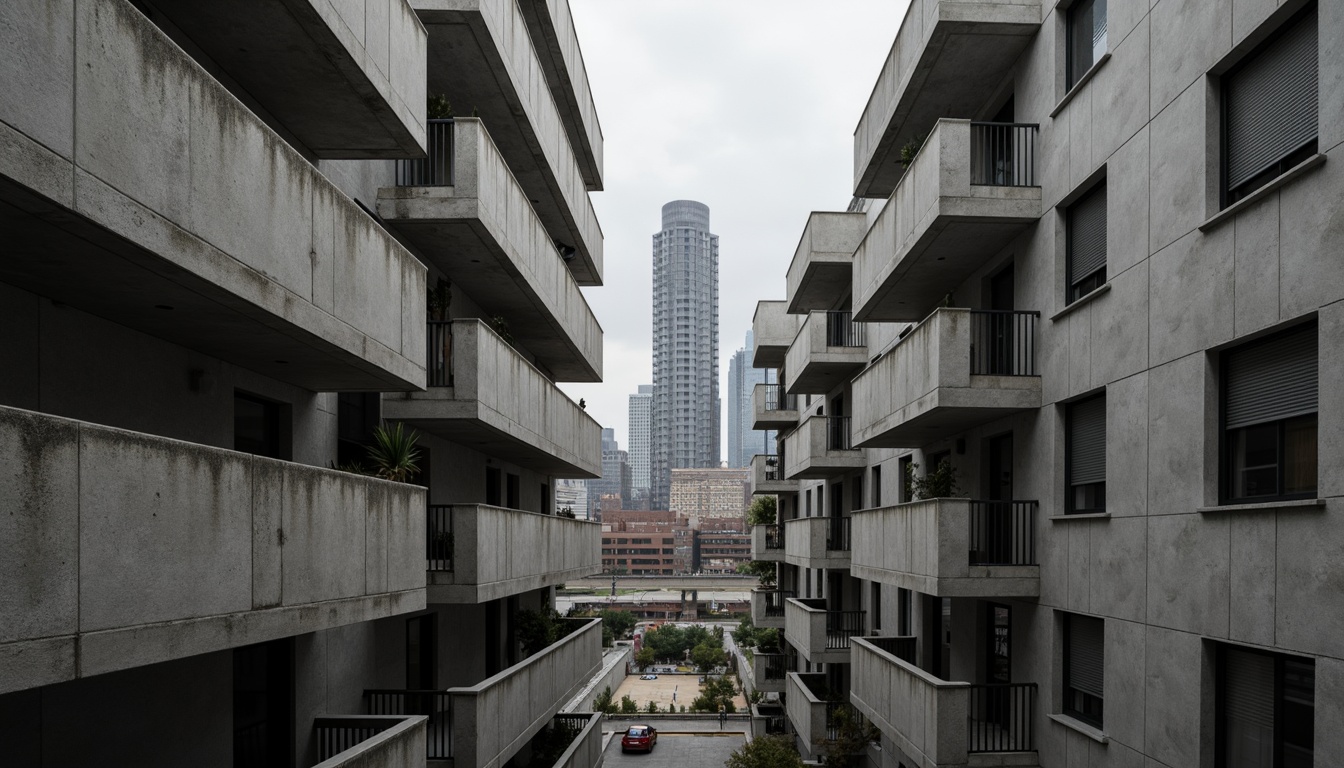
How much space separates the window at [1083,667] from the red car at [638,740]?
110 ft

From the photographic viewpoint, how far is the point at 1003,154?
16922 mm

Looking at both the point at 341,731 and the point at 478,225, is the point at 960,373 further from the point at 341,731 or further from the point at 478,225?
the point at 341,731

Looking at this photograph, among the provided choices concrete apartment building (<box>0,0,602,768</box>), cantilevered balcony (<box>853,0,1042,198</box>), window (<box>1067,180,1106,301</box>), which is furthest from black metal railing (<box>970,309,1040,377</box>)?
concrete apartment building (<box>0,0,602,768</box>)

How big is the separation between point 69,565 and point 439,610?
525 inches

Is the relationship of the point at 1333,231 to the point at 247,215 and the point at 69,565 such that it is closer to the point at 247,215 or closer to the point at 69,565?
the point at 247,215

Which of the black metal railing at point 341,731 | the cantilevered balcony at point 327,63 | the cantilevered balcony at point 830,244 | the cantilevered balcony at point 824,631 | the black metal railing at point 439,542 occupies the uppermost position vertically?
the cantilevered balcony at point 830,244

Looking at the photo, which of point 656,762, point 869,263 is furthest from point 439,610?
point 656,762

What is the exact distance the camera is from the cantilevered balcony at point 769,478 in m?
44.1

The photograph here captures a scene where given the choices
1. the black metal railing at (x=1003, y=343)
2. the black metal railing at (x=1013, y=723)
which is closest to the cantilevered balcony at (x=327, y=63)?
the black metal railing at (x=1003, y=343)

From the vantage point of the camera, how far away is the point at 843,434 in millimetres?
29938

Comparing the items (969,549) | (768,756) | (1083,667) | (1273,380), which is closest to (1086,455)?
(969,549)

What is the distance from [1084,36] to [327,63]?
33.9 feet

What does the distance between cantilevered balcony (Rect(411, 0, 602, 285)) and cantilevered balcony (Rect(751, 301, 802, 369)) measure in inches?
649

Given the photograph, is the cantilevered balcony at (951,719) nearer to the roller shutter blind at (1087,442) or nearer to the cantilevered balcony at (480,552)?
the roller shutter blind at (1087,442)
